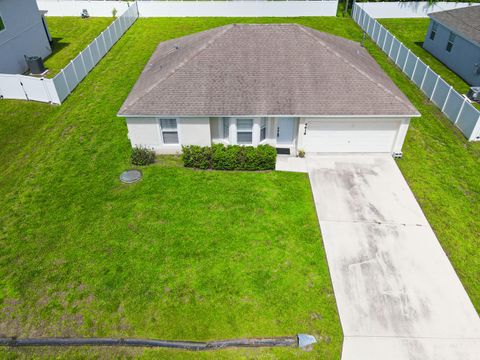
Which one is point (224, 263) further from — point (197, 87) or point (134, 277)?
point (197, 87)

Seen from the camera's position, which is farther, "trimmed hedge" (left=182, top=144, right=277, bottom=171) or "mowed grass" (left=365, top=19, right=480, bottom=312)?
"trimmed hedge" (left=182, top=144, right=277, bottom=171)

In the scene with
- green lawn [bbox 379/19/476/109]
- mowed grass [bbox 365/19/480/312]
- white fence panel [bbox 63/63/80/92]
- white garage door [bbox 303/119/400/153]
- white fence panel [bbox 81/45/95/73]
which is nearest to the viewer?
mowed grass [bbox 365/19/480/312]

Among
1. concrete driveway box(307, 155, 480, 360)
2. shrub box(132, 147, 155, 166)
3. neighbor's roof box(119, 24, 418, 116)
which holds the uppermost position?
neighbor's roof box(119, 24, 418, 116)

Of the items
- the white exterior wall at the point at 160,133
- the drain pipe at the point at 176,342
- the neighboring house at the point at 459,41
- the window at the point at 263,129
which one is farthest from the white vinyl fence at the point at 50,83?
the neighboring house at the point at 459,41

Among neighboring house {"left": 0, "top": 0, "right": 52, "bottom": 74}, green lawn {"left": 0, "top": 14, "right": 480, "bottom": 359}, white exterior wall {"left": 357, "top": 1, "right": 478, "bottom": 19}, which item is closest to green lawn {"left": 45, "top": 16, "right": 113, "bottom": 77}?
neighboring house {"left": 0, "top": 0, "right": 52, "bottom": 74}

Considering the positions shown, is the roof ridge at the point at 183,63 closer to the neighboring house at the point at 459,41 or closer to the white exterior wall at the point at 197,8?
the neighboring house at the point at 459,41

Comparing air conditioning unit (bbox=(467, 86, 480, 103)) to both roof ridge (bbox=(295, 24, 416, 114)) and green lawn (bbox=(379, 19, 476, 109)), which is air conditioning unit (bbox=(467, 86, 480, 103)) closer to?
green lawn (bbox=(379, 19, 476, 109))
